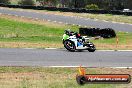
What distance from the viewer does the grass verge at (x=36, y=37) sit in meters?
27.0

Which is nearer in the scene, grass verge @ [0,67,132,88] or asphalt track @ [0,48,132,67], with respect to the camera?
grass verge @ [0,67,132,88]

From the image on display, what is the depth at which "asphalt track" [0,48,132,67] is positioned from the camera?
1944 cm

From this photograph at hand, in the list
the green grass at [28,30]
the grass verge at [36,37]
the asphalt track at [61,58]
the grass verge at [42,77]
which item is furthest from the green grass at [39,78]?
the green grass at [28,30]

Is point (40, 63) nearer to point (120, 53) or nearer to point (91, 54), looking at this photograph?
point (91, 54)

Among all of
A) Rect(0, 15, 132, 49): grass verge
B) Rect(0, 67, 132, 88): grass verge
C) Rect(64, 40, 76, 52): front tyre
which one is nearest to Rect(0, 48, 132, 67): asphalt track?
Rect(64, 40, 76, 52): front tyre

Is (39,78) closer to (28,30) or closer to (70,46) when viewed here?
(70,46)

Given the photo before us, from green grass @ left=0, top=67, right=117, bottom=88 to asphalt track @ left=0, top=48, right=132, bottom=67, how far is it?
1.49 m

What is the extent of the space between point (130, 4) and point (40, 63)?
70.4 m

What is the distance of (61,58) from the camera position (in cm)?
2112

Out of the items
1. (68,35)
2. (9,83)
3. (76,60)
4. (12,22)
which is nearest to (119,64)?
(76,60)

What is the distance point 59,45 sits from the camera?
27.2 metres

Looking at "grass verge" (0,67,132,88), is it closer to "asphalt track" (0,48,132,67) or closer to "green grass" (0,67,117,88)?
"green grass" (0,67,117,88)

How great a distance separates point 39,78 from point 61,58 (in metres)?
5.35

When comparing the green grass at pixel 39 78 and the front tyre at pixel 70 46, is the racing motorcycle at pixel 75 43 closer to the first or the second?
the front tyre at pixel 70 46
